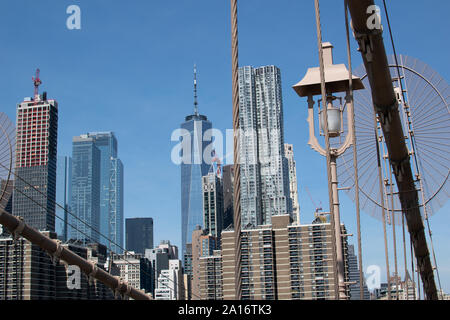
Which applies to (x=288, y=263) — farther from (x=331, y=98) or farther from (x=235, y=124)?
(x=235, y=124)

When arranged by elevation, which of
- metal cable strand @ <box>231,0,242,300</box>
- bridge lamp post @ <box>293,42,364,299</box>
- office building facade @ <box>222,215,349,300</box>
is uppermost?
office building facade @ <box>222,215,349,300</box>

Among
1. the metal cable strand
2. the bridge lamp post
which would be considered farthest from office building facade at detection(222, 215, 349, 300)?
the metal cable strand

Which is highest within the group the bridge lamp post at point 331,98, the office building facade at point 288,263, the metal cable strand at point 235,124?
the office building facade at point 288,263

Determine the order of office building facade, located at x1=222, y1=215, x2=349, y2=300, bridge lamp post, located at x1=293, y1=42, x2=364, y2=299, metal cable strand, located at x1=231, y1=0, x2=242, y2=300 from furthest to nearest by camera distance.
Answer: office building facade, located at x1=222, y1=215, x2=349, y2=300 → bridge lamp post, located at x1=293, y1=42, x2=364, y2=299 → metal cable strand, located at x1=231, y1=0, x2=242, y2=300

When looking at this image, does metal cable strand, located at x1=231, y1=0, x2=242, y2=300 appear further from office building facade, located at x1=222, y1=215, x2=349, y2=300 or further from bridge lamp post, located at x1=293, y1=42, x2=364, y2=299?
office building facade, located at x1=222, y1=215, x2=349, y2=300

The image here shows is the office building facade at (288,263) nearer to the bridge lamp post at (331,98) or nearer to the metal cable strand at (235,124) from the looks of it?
the bridge lamp post at (331,98)

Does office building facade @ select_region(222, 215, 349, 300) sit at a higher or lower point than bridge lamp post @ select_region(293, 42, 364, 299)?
higher

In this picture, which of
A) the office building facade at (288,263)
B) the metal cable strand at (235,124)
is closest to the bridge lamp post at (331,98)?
the metal cable strand at (235,124)

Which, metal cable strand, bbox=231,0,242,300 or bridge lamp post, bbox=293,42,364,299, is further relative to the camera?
bridge lamp post, bbox=293,42,364,299

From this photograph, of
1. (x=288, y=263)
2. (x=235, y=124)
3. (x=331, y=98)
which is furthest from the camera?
(x=288, y=263)

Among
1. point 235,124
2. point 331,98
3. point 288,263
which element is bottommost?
Result: point 235,124

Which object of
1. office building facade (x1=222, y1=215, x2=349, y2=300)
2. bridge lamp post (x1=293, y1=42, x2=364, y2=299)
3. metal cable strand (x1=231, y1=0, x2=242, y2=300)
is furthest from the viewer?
office building facade (x1=222, y1=215, x2=349, y2=300)

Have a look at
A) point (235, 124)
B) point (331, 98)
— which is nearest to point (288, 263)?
point (331, 98)
